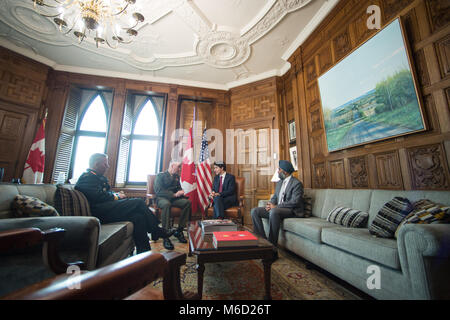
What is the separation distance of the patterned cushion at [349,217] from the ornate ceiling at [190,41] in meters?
3.13

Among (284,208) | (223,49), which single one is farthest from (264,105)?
(284,208)

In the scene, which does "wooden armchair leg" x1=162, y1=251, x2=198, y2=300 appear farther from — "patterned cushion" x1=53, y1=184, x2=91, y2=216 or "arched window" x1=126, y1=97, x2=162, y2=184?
"arched window" x1=126, y1=97, x2=162, y2=184

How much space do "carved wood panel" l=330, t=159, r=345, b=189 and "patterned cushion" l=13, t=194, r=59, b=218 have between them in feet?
10.9

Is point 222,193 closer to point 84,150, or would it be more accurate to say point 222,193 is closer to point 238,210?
point 238,210

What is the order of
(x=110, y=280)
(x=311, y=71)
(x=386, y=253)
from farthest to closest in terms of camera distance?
(x=311, y=71) < (x=386, y=253) < (x=110, y=280)

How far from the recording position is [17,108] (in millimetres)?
3947

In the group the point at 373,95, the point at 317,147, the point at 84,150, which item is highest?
the point at 373,95

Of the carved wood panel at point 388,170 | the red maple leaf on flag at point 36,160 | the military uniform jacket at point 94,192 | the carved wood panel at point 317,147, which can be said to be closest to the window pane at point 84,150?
the red maple leaf on flag at point 36,160

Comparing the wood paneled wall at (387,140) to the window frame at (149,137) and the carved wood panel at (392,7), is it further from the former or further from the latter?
the window frame at (149,137)

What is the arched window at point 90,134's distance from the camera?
Answer: 4652mm

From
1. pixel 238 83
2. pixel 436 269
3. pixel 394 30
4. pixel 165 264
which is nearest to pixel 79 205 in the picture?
pixel 165 264

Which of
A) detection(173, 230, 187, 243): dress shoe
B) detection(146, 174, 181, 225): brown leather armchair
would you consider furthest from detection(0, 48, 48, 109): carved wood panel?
detection(173, 230, 187, 243): dress shoe

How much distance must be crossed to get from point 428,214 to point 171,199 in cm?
310

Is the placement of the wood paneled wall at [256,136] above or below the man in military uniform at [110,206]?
above
